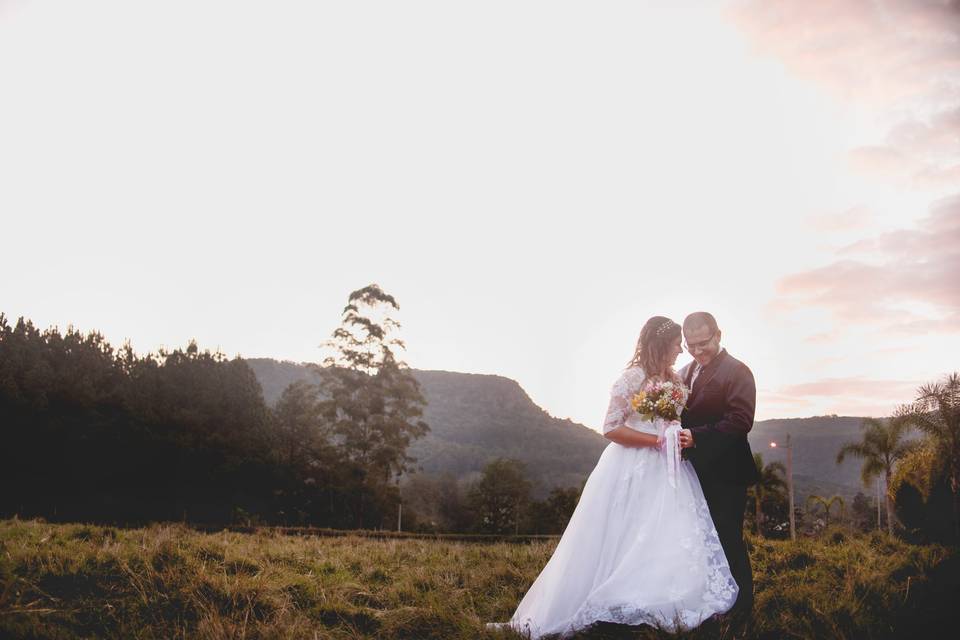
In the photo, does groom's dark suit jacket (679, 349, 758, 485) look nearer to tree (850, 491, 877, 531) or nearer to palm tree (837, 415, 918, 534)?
palm tree (837, 415, 918, 534)

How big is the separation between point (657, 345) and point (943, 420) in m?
16.5

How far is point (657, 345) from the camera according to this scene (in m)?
6.54

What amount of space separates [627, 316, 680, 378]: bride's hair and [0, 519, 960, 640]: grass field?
2.42 metres

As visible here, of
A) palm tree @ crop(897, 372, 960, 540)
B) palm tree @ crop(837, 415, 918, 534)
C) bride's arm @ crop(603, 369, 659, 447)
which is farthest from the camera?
palm tree @ crop(837, 415, 918, 534)

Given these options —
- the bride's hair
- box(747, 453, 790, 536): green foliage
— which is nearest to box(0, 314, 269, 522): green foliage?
the bride's hair

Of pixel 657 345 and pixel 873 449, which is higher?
pixel 657 345

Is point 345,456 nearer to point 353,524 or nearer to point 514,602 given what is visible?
point 353,524

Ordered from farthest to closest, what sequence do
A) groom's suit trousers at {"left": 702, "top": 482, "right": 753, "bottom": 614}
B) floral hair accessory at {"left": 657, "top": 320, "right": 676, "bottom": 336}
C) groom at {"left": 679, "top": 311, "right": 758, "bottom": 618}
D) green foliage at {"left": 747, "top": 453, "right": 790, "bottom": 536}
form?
green foliage at {"left": 747, "top": 453, "right": 790, "bottom": 536}, floral hair accessory at {"left": 657, "top": 320, "right": 676, "bottom": 336}, groom at {"left": 679, "top": 311, "right": 758, "bottom": 618}, groom's suit trousers at {"left": 702, "top": 482, "right": 753, "bottom": 614}

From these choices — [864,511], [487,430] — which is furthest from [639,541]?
[487,430]

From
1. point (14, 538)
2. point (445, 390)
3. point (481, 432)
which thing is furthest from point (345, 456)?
point (445, 390)

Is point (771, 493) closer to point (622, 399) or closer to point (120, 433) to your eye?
point (120, 433)

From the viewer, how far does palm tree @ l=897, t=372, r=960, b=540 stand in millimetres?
16703

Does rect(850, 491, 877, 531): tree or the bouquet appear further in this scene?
rect(850, 491, 877, 531): tree

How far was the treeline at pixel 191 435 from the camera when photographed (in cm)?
3378
